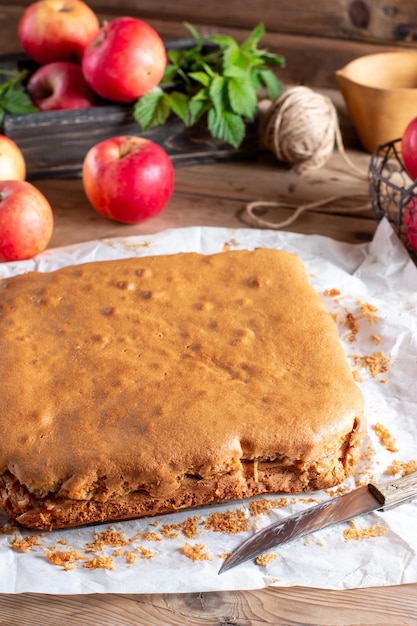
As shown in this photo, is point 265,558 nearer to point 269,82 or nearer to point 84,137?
point 84,137

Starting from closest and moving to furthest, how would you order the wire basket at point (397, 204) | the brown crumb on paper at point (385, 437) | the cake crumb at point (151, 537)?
1. the cake crumb at point (151, 537)
2. the brown crumb on paper at point (385, 437)
3. the wire basket at point (397, 204)

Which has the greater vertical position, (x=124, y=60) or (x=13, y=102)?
(x=124, y=60)

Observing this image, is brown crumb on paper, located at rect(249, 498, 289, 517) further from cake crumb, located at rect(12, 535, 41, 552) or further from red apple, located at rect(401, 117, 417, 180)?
red apple, located at rect(401, 117, 417, 180)

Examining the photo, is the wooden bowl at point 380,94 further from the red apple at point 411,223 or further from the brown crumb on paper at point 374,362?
the brown crumb on paper at point 374,362

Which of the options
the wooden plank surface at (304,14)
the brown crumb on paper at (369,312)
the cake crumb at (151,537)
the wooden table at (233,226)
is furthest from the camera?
the wooden plank surface at (304,14)

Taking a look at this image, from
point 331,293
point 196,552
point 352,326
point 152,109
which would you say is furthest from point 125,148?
point 196,552

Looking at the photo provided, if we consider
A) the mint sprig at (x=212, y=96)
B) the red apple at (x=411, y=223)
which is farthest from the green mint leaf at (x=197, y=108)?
the red apple at (x=411, y=223)
